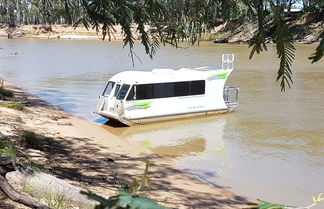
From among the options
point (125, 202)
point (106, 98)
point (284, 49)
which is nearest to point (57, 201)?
point (284, 49)

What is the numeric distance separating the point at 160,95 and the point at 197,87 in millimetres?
1676

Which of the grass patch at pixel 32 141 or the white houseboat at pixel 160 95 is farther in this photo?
the white houseboat at pixel 160 95

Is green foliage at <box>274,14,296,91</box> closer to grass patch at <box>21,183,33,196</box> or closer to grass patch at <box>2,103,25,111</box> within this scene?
grass patch at <box>21,183,33,196</box>

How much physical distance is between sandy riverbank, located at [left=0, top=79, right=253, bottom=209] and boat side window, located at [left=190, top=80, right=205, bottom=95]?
12.6 ft

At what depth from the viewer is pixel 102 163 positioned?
10.7 metres

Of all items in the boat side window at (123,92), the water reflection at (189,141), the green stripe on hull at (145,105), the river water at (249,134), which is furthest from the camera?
the green stripe on hull at (145,105)

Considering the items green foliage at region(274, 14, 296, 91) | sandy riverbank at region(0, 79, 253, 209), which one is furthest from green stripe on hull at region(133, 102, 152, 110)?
green foliage at region(274, 14, 296, 91)

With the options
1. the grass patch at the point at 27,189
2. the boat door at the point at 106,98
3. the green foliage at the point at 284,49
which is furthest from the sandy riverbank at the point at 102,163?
the green foliage at the point at 284,49

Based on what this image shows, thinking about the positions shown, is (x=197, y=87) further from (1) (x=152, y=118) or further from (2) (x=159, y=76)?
(1) (x=152, y=118)

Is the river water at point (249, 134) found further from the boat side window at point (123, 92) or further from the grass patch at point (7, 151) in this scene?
the grass patch at point (7, 151)

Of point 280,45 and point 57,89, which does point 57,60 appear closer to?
point 57,89

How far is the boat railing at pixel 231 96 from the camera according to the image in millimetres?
19547

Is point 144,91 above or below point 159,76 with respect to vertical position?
below

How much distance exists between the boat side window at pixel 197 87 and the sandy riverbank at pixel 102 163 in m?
3.83
